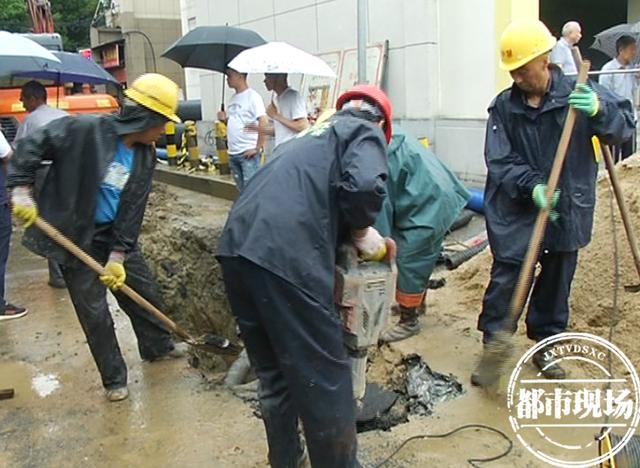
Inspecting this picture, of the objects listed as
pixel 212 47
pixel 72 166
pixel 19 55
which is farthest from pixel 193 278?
pixel 212 47

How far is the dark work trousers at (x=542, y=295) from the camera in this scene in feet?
12.0

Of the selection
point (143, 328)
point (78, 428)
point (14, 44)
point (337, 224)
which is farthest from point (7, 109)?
point (337, 224)

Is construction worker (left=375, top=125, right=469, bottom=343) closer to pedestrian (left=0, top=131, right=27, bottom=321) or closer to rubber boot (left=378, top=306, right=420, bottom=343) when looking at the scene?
rubber boot (left=378, top=306, right=420, bottom=343)

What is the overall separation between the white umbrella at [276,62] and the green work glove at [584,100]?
328cm

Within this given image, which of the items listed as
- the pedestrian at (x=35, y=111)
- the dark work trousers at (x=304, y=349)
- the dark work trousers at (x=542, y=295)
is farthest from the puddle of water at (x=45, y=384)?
the dark work trousers at (x=542, y=295)

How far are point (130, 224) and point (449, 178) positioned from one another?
1965mm

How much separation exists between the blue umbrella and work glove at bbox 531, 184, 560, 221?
567cm

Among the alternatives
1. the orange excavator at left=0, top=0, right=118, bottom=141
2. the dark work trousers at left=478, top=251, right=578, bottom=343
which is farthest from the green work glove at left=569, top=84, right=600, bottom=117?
the orange excavator at left=0, top=0, right=118, bottom=141

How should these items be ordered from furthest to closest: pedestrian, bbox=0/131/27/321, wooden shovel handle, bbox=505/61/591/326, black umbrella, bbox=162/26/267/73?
black umbrella, bbox=162/26/267/73 < pedestrian, bbox=0/131/27/321 < wooden shovel handle, bbox=505/61/591/326

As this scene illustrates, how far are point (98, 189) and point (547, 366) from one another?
2564mm

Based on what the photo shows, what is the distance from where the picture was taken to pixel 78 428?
362 centimetres

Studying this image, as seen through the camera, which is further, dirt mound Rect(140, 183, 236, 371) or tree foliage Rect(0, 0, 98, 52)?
tree foliage Rect(0, 0, 98, 52)

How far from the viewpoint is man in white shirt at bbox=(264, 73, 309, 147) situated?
6.33m

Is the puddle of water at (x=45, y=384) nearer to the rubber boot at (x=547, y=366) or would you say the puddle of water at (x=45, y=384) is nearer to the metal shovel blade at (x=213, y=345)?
the metal shovel blade at (x=213, y=345)
